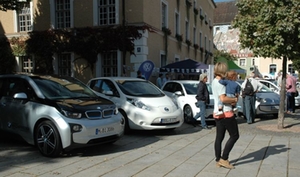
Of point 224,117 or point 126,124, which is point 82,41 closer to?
point 126,124

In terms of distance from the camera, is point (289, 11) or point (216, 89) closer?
point (216, 89)

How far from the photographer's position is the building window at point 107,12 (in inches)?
679

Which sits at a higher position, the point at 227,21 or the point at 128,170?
the point at 227,21

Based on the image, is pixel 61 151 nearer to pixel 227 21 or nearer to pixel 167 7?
pixel 167 7

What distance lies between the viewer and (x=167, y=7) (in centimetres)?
2041

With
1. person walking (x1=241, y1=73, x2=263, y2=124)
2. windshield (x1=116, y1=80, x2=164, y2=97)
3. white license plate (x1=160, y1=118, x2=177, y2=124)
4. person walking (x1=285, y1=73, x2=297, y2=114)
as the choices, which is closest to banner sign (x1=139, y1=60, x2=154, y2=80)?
person walking (x1=241, y1=73, x2=263, y2=124)

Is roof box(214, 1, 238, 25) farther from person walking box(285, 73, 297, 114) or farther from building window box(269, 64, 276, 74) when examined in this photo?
person walking box(285, 73, 297, 114)

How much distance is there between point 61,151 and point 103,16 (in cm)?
1289

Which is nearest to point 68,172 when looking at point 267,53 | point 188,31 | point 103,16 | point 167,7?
point 267,53

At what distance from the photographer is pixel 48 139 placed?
589 centimetres

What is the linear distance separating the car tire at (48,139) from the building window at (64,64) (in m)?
12.7

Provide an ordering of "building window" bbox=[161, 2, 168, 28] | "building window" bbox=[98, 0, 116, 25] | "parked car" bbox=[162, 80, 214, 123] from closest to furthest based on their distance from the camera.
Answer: "parked car" bbox=[162, 80, 214, 123], "building window" bbox=[98, 0, 116, 25], "building window" bbox=[161, 2, 168, 28]

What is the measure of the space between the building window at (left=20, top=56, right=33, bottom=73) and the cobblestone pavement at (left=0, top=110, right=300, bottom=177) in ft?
42.9

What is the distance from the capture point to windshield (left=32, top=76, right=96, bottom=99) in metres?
6.45
